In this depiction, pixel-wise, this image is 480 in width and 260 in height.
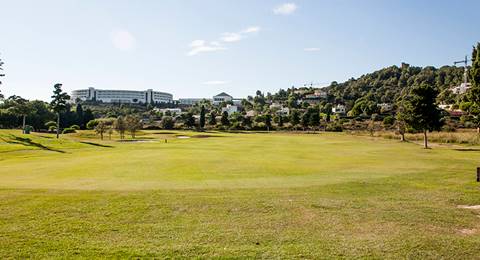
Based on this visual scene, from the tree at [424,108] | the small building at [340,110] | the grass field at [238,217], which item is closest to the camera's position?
the grass field at [238,217]

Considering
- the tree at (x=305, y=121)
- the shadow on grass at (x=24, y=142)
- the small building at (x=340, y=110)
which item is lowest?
the shadow on grass at (x=24, y=142)

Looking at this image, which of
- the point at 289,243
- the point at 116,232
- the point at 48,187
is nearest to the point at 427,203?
the point at 289,243

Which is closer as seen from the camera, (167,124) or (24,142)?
(24,142)

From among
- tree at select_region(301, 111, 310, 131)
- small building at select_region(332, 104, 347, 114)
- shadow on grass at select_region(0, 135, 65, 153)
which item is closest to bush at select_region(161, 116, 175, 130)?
tree at select_region(301, 111, 310, 131)

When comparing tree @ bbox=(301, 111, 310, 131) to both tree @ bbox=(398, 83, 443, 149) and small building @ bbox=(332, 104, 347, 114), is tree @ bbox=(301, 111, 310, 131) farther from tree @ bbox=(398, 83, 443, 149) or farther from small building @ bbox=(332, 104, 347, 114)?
tree @ bbox=(398, 83, 443, 149)

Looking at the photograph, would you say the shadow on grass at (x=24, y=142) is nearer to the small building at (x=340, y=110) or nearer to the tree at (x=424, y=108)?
the tree at (x=424, y=108)

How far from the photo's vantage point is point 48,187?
1948 cm

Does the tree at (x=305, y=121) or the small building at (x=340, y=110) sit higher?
the small building at (x=340, y=110)

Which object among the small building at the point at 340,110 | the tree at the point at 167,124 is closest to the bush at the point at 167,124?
the tree at the point at 167,124

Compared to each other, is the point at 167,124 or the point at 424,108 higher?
the point at 424,108

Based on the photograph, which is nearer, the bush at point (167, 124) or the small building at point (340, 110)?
the bush at point (167, 124)

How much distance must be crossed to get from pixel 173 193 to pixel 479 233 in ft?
38.2

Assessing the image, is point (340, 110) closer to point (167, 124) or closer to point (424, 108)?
point (167, 124)

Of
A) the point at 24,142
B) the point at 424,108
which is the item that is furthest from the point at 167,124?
the point at 424,108
